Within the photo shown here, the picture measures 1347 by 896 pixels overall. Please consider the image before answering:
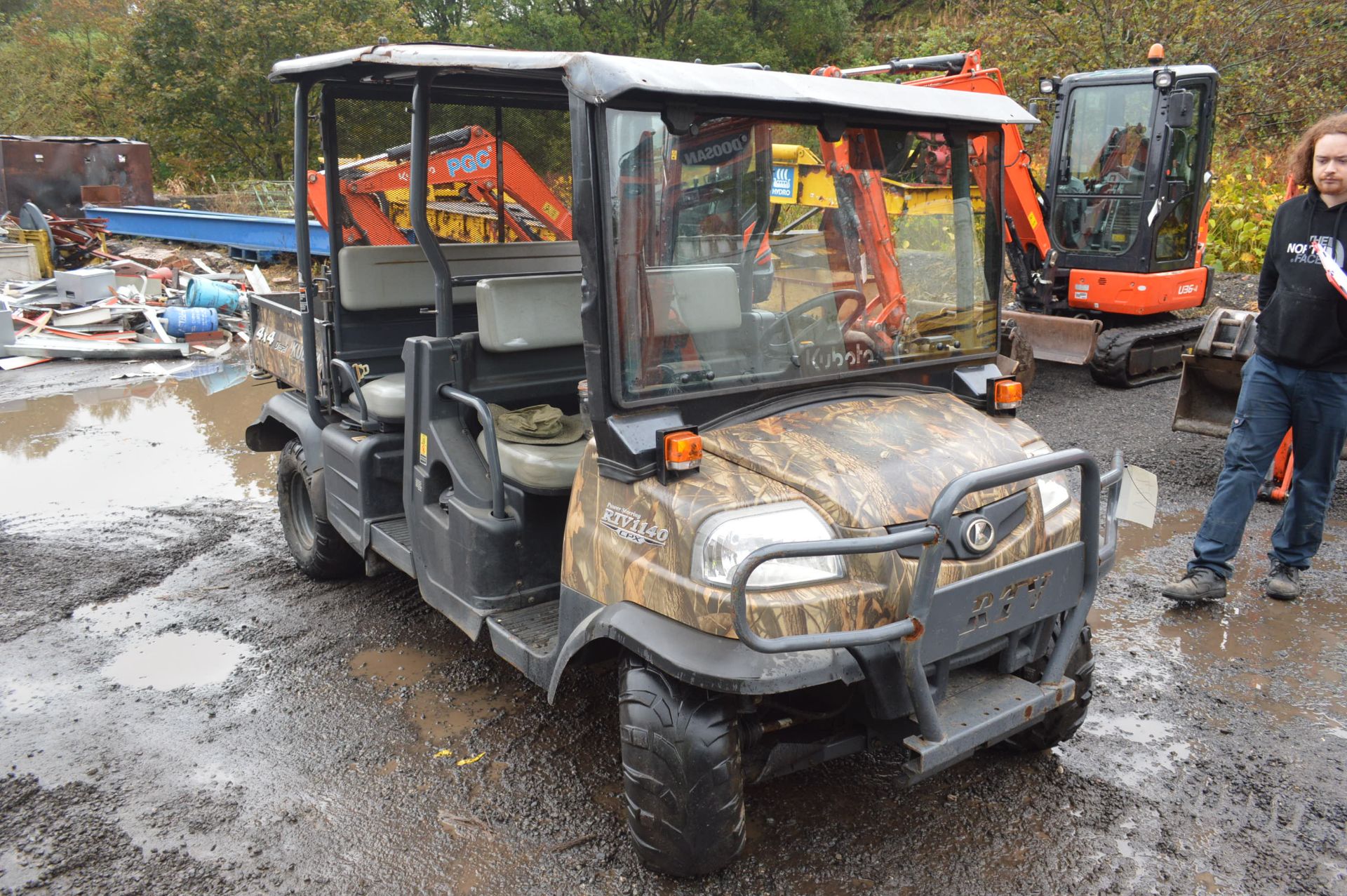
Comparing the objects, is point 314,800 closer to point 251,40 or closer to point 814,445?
point 814,445

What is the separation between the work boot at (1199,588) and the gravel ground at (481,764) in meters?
0.08

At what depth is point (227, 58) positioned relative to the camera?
2361 centimetres

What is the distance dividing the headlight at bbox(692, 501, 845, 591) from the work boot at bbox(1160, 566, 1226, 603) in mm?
2744

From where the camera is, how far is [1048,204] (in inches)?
379

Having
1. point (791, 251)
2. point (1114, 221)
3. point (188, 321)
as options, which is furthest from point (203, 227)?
point (791, 251)

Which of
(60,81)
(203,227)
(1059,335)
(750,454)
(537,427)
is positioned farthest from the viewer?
(60,81)

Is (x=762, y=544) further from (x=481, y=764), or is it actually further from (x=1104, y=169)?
(x=1104, y=169)

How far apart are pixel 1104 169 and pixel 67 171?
18715mm

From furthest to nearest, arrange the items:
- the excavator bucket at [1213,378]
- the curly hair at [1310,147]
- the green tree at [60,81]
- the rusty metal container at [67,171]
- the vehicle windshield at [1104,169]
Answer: the green tree at [60,81] → the rusty metal container at [67,171] → the vehicle windshield at [1104,169] → the excavator bucket at [1213,378] → the curly hair at [1310,147]

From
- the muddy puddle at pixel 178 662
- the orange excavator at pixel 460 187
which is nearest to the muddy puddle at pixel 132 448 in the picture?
the muddy puddle at pixel 178 662

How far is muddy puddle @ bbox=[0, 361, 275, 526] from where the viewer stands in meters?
6.43

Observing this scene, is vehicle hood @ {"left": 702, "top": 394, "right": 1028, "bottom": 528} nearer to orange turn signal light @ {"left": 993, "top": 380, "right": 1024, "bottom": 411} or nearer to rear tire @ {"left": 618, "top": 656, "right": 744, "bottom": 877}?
orange turn signal light @ {"left": 993, "top": 380, "right": 1024, "bottom": 411}

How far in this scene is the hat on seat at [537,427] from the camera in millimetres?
3672

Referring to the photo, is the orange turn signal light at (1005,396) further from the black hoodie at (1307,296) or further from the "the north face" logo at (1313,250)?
the "the north face" logo at (1313,250)
